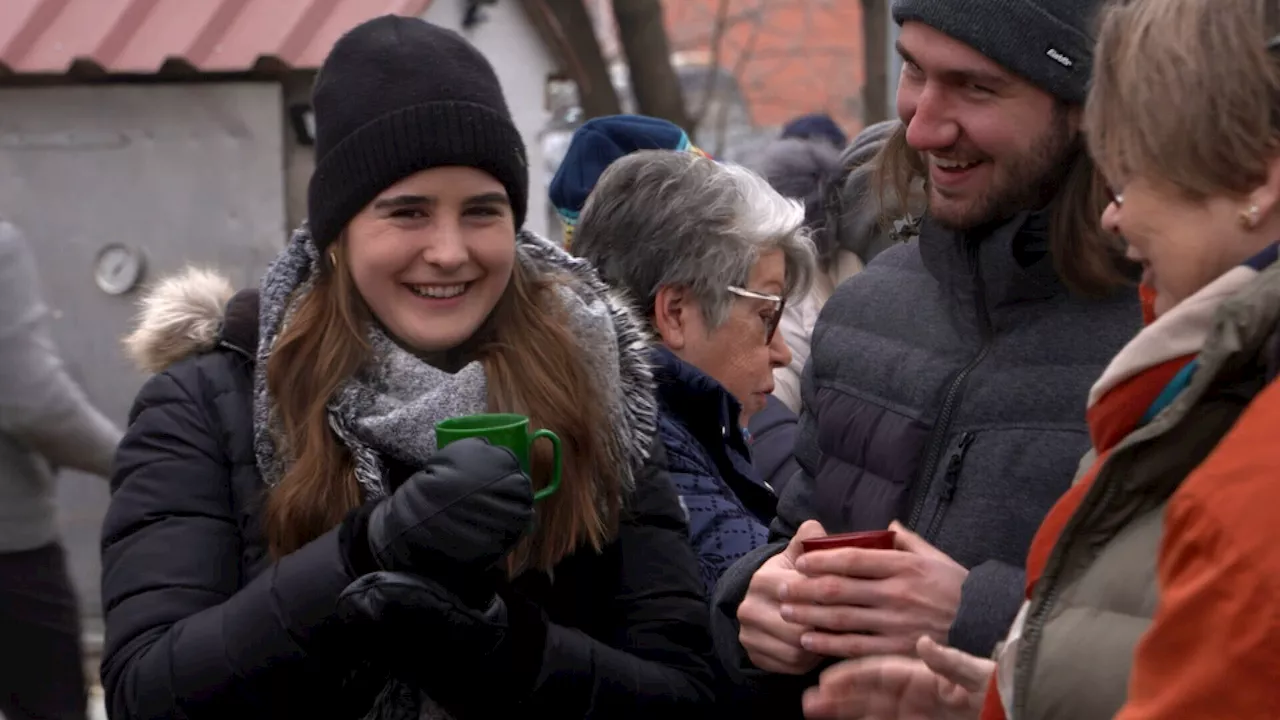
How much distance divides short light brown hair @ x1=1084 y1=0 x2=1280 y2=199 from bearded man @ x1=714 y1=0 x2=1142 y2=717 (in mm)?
579

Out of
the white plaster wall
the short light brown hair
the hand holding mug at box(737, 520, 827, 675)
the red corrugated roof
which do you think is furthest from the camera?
the white plaster wall

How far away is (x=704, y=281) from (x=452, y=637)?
4.35 ft

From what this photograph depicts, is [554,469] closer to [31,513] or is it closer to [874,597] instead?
[874,597]

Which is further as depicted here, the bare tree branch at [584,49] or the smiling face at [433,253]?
the bare tree branch at [584,49]

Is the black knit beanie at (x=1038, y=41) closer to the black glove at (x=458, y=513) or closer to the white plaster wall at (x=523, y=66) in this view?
the black glove at (x=458, y=513)

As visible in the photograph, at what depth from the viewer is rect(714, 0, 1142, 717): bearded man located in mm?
2061

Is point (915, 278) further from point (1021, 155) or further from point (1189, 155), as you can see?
point (1189, 155)

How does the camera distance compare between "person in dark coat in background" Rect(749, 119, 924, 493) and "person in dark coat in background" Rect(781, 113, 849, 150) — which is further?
"person in dark coat in background" Rect(781, 113, 849, 150)

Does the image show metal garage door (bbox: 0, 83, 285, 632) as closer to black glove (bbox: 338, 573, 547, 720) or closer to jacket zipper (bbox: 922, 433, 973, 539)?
black glove (bbox: 338, 573, 547, 720)

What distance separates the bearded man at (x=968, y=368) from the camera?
2.06 metres

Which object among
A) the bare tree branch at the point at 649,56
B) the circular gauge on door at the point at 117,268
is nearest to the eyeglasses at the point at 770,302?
the circular gauge on door at the point at 117,268

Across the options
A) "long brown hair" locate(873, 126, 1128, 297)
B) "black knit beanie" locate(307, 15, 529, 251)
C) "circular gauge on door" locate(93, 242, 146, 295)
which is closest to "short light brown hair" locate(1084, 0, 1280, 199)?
"long brown hair" locate(873, 126, 1128, 297)

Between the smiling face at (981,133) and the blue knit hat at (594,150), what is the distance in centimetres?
165

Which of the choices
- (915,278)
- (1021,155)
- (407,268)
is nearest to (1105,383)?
(1021,155)
